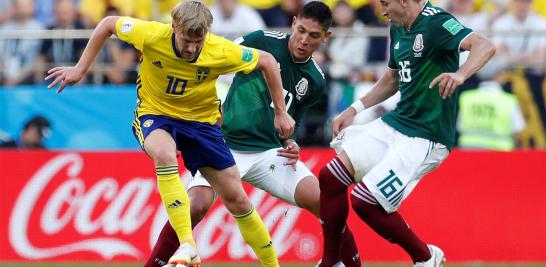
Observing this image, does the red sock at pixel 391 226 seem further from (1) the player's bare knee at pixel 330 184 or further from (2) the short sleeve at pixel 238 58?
(2) the short sleeve at pixel 238 58

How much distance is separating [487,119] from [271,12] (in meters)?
3.30

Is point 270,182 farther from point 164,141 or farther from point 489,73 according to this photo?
point 489,73

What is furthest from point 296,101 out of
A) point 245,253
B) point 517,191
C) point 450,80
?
point 517,191

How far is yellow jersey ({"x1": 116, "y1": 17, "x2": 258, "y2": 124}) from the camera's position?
29.2 ft

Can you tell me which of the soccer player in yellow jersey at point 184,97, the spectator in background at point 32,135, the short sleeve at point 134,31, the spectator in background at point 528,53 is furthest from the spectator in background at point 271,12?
the short sleeve at point 134,31

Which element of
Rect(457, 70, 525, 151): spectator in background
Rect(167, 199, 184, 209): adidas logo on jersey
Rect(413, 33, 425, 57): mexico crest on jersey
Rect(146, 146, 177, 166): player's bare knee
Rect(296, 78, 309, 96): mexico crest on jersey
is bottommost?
Rect(457, 70, 525, 151): spectator in background

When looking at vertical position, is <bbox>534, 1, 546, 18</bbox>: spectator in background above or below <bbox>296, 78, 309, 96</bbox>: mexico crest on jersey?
below

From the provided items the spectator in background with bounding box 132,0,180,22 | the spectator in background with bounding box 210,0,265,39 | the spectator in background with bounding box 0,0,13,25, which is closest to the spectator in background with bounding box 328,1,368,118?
the spectator in background with bounding box 210,0,265,39

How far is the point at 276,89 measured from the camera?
A: 9273mm

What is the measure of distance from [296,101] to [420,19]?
1.40 m

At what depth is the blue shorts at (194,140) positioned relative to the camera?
29.6ft

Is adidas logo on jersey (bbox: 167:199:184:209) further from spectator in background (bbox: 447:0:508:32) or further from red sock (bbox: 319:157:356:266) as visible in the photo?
spectator in background (bbox: 447:0:508:32)

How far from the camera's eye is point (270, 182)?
1020 centimetres

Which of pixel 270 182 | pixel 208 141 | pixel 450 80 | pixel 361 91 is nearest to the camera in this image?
pixel 450 80
